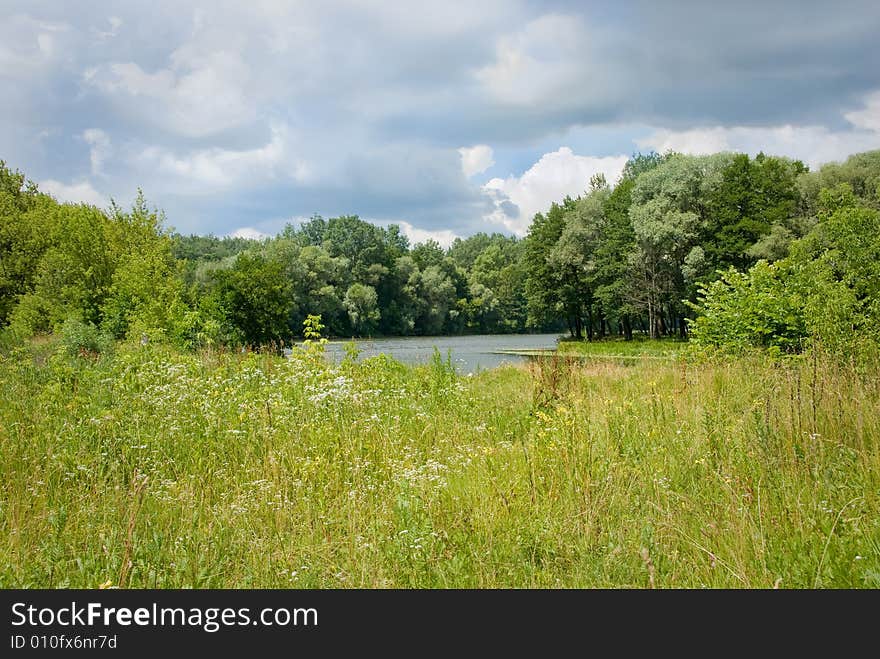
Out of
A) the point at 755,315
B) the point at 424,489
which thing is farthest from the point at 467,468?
the point at 755,315

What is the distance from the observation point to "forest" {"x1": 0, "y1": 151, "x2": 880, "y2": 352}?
1152cm

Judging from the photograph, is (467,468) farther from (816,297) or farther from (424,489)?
(816,297)

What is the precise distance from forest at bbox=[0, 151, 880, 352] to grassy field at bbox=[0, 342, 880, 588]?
141 inches

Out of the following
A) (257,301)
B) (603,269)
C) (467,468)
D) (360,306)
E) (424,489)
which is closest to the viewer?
(424,489)

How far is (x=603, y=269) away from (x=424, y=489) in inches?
1860

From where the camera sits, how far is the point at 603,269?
163 feet

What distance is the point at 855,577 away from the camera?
3143mm

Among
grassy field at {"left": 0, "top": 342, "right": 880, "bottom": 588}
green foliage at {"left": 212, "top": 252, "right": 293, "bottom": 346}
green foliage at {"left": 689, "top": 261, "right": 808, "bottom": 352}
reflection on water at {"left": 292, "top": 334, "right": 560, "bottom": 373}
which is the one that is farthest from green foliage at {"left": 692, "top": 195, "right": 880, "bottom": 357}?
green foliage at {"left": 212, "top": 252, "right": 293, "bottom": 346}

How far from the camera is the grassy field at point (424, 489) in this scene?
11.5 feet

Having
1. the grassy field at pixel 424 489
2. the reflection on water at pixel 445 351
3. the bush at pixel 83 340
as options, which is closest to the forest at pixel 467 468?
the grassy field at pixel 424 489

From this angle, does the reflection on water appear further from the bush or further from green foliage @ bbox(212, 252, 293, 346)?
green foliage @ bbox(212, 252, 293, 346)

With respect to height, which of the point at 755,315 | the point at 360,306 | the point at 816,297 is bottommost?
the point at 755,315

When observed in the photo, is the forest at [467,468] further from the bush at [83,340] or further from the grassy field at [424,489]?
the bush at [83,340]

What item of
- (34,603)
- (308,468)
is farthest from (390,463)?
(34,603)
